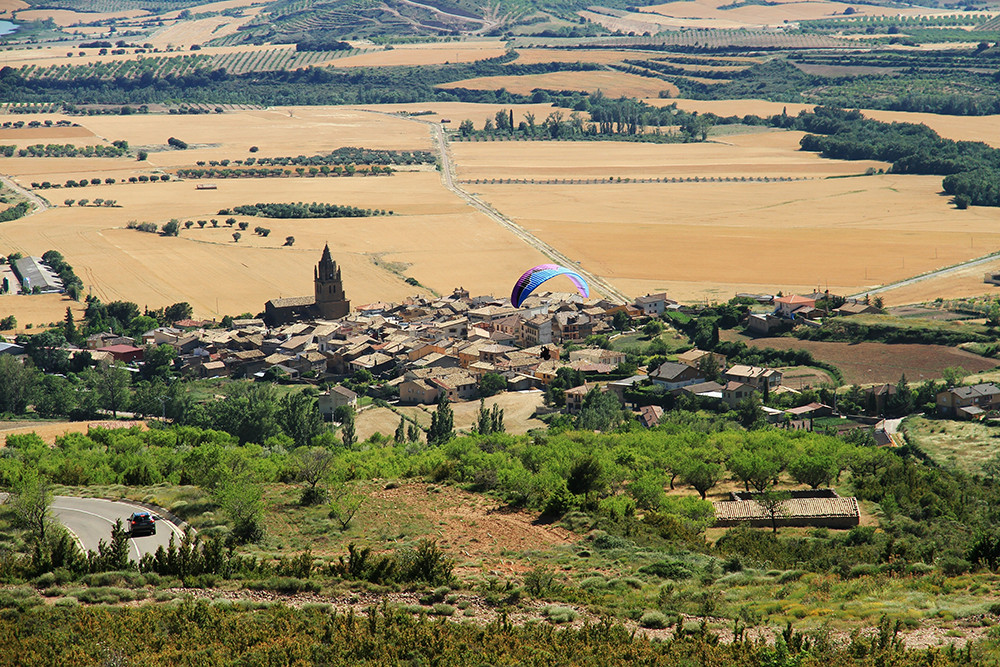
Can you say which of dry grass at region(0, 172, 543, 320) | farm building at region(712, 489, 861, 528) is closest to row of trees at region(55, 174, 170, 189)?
dry grass at region(0, 172, 543, 320)

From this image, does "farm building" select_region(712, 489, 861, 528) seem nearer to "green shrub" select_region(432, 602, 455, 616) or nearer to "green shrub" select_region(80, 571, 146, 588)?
"green shrub" select_region(432, 602, 455, 616)

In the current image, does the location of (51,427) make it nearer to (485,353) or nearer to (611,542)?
(485,353)

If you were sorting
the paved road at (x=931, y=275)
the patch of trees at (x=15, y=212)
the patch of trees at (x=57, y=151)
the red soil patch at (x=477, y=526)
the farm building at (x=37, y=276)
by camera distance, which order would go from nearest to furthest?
the red soil patch at (x=477, y=526)
the farm building at (x=37, y=276)
the paved road at (x=931, y=275)
the patch of trees at (x=15, y=212)
the patch of trees at (x=57, y=151)

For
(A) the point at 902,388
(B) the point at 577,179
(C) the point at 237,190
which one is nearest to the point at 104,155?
(C) the point at 237,190

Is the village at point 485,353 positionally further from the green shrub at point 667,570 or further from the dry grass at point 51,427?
the green shrub at point 667,570

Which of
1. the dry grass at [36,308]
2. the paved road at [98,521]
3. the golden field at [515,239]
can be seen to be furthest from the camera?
the golden field at [515,239]

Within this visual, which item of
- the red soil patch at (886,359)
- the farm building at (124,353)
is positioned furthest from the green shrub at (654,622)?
the farm building at (124,353)

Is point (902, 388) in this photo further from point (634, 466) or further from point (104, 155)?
point (104, 155)
